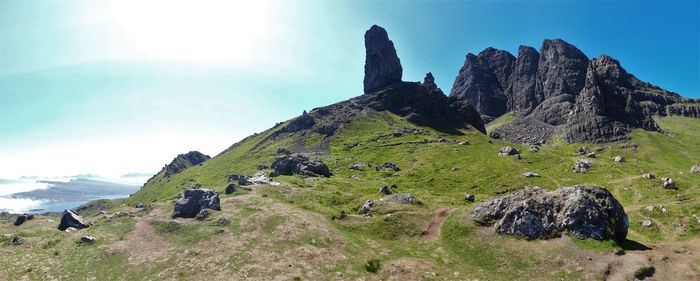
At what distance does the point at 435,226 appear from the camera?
209ft

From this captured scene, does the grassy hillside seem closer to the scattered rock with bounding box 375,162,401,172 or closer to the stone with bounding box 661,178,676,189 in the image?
the stone with bounding box 661,178,676,189

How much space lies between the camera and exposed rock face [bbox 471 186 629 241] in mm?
53969

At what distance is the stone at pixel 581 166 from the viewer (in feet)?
435

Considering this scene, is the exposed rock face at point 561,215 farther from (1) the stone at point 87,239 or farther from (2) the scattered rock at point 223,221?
(1) the stone at point 87,239

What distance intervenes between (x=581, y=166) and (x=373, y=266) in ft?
374

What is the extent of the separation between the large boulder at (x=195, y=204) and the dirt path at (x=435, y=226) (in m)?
38.9

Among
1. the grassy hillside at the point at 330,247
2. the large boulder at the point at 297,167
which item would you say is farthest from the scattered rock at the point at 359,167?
the grassy hillside at the point at 330,247

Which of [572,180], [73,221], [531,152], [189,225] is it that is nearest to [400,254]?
[189,225]

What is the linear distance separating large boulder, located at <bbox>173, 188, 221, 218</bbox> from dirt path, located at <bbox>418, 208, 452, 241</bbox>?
38919mm

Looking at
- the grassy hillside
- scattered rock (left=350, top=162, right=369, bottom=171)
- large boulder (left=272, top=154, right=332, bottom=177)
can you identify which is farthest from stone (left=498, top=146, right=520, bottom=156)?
large boulder (left=272, top=154, right=332, bottom=177)

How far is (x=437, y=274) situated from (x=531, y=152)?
14271cm

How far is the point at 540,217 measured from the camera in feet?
189

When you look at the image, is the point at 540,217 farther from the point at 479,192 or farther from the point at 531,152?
the point at 531,152

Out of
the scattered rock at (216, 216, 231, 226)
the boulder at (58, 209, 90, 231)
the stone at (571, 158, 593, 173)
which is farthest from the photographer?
the stone at (571, 158, 593, 173)
